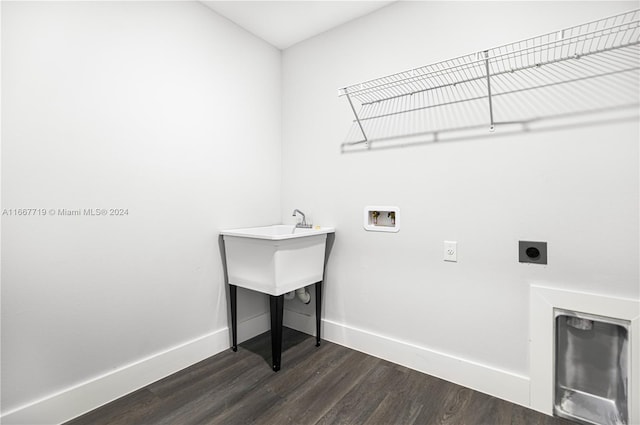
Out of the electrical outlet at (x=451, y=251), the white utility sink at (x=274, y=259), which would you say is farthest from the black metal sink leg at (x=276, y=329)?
the electrical outlet at (x=451, y=251)

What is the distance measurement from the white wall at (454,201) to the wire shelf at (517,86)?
89 mm

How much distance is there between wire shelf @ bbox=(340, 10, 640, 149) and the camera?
136 cm

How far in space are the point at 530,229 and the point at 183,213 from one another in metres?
1.92

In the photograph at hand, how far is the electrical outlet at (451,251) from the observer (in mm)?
1767

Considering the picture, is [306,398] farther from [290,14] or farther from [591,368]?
[290,14]

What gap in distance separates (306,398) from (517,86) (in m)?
1.93

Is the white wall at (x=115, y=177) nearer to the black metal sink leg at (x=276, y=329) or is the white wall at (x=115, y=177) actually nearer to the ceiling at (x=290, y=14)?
the ceiling at (x=290, y=14)

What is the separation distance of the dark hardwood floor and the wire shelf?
56.2 inches

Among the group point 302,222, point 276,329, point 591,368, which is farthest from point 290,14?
point 591,368

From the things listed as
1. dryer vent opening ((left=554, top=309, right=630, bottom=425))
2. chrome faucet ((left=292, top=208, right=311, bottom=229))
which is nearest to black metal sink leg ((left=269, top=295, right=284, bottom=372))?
chrome faucet ((left=292, top=208, right=311, bottom=229))

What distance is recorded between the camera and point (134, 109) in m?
1.69

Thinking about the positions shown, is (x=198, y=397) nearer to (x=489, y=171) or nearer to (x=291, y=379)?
(x=291, y=379)

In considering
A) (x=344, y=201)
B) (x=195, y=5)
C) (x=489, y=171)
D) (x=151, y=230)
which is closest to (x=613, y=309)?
(x=489, y=171)

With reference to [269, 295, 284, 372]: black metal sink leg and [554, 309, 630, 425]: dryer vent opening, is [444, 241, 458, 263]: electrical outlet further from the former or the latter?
[269, 295, 284, 372]: black metal sink leg
